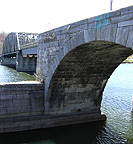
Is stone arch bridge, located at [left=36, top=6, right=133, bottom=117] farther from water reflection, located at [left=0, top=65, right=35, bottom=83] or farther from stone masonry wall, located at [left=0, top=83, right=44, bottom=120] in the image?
water reflection, located at [left=0, top=65, right=35, bottom=83]

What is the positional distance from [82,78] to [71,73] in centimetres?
102

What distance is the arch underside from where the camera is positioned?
947 centimetres

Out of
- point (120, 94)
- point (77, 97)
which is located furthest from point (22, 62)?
point (77, 97)

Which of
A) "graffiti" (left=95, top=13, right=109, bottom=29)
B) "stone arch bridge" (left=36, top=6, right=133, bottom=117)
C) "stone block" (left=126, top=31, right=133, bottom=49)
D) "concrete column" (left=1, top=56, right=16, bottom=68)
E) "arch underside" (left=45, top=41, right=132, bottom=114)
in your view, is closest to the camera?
"stone block" (left=126, top=31, right=133, bottom=49)

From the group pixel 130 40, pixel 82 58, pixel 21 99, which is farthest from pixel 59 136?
pixel 130 40

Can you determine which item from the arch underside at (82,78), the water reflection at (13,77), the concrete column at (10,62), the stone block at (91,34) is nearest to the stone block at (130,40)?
the stone block at (91,34)

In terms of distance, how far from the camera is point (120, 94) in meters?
20.1

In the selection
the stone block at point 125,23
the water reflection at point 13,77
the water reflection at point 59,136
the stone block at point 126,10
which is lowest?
the water reflection at point 59,136

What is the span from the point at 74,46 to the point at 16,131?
585 cm

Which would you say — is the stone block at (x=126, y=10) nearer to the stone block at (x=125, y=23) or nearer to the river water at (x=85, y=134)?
the stone block at (x=125, y=23)

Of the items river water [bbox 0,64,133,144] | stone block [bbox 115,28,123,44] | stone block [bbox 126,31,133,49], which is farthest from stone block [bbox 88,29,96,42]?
river water [bbox 0,64,133,144]

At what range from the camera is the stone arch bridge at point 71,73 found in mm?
8172

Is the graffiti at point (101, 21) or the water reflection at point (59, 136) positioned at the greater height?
the graffiti at point (101, 21)

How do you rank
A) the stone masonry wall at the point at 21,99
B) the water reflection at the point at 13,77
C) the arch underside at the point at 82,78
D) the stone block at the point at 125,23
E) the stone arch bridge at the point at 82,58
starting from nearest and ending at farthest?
the stone block at the point at 125,23
the stone arch bridge at the point at 82,58
the arch underside at the point at 82,78
the stone masonry wall at the point at 21,99
the water reflection at the point at 13,77
